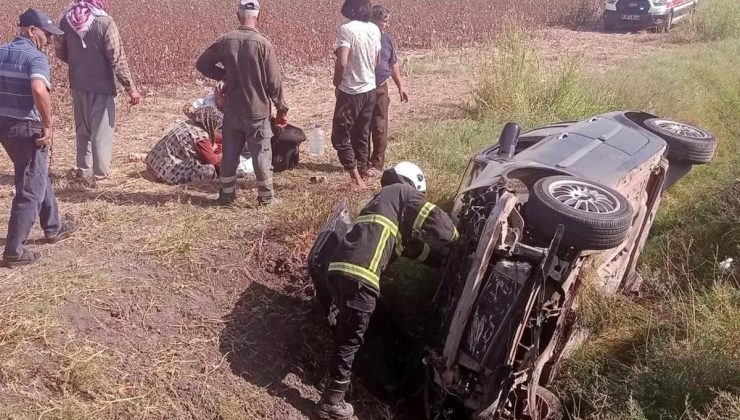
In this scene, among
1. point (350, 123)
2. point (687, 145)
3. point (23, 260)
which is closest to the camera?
point (23, 260)

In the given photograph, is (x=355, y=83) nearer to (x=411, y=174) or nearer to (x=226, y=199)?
(x=226, y=199)

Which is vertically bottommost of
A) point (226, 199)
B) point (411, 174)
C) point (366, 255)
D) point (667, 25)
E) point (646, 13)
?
point (226, 199)

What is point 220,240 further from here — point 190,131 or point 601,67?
point 601,67

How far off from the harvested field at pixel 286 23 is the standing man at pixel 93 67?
16.5ft

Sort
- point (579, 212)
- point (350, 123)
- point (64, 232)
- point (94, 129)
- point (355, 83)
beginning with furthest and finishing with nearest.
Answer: point (350, 123)
point (355, 83)
point (94, 129)
point (64, 232)
point (579, 212)

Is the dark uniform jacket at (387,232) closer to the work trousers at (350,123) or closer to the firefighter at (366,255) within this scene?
the firefighter at (366,255)

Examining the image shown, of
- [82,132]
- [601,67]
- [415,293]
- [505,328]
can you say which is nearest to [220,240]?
[415,293]

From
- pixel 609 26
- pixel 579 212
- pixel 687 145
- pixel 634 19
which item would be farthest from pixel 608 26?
pixel 579 212

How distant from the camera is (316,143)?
310 inches

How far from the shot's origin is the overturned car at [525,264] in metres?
3.76

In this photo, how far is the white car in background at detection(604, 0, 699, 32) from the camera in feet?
62.0

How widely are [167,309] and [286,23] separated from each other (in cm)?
1251

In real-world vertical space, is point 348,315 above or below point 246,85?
below

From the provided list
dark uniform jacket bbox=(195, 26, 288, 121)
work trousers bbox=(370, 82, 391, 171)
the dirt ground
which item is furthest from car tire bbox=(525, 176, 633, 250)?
work trousers bbox=(370, 82, 391, 171)
